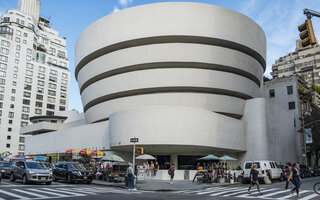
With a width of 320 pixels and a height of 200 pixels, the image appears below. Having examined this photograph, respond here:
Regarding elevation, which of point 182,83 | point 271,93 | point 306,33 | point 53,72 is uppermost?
point 53,72

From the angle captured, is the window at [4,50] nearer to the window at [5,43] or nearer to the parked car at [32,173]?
the window at [5,43]

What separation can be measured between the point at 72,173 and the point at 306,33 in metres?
18.6

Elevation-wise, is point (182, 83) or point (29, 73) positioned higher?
point (29, 73)

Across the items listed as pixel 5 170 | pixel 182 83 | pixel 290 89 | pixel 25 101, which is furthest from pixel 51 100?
pixel 5 170

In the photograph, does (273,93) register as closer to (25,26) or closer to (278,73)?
→ (278,73)

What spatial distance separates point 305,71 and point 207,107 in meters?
70.2

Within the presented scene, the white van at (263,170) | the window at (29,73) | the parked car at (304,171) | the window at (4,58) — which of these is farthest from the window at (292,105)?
the window at (4,58)

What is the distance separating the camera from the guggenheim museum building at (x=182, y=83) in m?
34.8

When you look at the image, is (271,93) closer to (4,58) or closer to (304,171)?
(304,171)

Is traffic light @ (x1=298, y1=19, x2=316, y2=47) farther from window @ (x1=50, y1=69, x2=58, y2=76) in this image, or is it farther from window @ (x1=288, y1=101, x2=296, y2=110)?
Result: window @ (x1=50, y1=69, x2=58, y2=76)

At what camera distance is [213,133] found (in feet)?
117

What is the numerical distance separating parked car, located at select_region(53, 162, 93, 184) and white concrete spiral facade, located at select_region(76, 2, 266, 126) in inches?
680

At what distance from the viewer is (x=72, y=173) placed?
2245cm

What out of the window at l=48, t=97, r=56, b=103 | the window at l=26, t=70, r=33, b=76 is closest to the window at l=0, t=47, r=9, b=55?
the window at l=26, t=70, r=33, b=76
